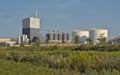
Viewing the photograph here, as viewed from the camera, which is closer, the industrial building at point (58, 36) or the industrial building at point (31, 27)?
the industrial building at point (31, 27)

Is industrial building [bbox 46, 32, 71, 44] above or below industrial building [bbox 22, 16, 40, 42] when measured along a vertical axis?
below

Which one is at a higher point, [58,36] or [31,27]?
[31,27]

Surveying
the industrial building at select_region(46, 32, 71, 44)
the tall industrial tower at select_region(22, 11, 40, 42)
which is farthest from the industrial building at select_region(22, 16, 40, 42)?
the industrial building at select_region(46, 32, 71, 44)

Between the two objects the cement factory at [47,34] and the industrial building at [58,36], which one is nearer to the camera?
the cement factory at [47,34]

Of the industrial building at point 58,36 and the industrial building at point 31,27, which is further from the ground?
the industrial building at point 31,27

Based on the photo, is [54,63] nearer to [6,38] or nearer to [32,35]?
[32,35]

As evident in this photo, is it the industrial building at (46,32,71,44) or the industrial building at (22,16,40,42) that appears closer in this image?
the industrial building at (22,16,40,42)

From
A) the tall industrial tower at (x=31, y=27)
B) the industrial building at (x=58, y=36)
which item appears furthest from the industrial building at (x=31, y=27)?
the industrial building at (x=58, y=36)

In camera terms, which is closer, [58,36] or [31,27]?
[31,27]

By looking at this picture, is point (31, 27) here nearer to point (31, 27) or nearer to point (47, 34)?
point (31, 27)

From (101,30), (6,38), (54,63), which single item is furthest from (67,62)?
(6,38)

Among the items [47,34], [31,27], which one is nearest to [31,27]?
[31,27]

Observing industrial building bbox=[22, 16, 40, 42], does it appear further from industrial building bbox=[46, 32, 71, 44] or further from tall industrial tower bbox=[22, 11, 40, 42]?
industrial building bbox=[46, 32, 71, 44]

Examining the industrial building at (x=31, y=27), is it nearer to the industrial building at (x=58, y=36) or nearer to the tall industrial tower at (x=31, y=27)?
the tall industrial tower at (x=31, y=27)
